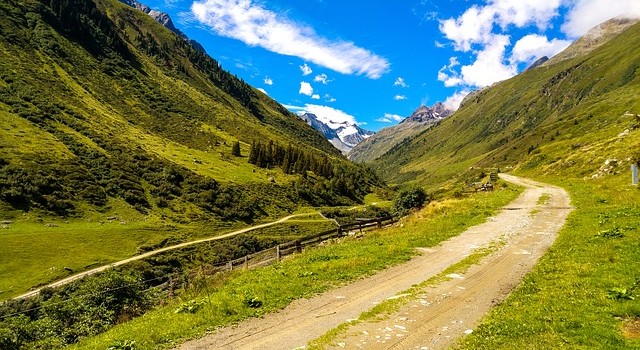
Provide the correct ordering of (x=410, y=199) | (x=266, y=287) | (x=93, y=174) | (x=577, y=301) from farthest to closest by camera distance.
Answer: (x=93, y=174) → (x=410, y=199) → (x=266, y=287) → (x=577, y=301)

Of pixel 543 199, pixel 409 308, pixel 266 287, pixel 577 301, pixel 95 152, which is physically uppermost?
pixel 95 152

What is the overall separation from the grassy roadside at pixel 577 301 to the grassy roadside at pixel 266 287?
27.4 feet

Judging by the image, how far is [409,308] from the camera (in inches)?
608

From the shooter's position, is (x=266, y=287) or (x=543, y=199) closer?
(x=266, y=287)

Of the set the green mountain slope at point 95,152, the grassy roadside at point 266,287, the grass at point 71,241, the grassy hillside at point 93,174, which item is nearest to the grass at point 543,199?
the grassy roadside at point 266,287

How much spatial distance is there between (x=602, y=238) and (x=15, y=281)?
77523mm

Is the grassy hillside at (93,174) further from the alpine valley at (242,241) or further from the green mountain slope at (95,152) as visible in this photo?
the alpine valley at (242,241)

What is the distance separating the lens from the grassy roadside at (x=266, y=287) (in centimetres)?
1519

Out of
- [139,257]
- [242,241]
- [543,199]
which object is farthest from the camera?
[242,241]

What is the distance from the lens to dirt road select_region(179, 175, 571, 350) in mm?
13062

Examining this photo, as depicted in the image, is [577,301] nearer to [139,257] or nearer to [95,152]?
[139,257]

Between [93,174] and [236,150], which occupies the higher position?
[236,150]

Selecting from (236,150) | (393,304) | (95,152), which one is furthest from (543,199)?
(236,150)

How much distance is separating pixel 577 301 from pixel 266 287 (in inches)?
532
